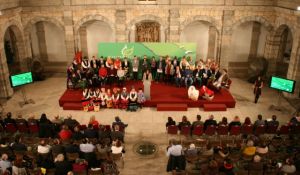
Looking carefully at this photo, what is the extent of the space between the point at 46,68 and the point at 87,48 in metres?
3.34

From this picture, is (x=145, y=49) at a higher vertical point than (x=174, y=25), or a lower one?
lower

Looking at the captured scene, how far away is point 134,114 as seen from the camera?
16422 millimetres

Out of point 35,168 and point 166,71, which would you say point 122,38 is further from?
point 35,168

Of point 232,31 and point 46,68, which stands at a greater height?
point 232,31

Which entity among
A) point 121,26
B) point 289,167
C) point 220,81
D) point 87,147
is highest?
point 121,26

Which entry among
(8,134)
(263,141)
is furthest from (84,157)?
(263,141)

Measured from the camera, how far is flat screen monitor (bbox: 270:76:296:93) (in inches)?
609

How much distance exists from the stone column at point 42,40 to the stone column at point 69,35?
2.30 m

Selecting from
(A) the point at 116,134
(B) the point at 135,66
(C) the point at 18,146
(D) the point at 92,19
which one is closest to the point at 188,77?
(B) the point at 135,66

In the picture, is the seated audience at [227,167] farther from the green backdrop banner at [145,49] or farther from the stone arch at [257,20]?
the stone arch at [257,20]

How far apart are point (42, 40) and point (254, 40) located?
1454 cm

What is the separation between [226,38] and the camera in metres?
20.7

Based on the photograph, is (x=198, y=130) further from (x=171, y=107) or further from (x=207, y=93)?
(x=207, y=93)

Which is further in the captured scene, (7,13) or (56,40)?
(56,40)
